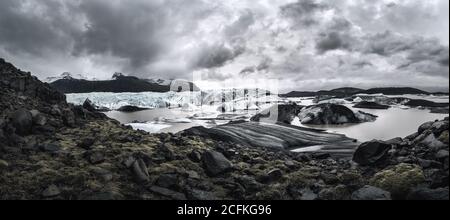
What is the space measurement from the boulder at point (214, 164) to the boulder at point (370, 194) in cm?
426

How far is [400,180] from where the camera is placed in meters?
9.99

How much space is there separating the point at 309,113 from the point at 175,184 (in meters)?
57.1

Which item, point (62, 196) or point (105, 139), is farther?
point (105, 139)

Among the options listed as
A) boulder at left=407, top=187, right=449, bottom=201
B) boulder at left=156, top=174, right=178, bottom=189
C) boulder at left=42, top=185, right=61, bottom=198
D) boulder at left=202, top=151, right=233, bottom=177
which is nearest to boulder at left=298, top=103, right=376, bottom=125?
boulder at left=202, top=151, right=233, bottom=177

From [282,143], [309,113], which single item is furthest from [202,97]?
[282,143]

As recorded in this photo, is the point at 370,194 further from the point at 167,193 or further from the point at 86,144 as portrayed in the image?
the point at 86,144

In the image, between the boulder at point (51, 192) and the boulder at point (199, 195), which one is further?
the boulder at point (199, 195)

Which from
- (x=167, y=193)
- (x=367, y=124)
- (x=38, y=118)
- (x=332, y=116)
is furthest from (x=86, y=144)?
(x=332, y=116)

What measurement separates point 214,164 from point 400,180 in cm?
551

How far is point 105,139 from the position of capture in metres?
15.4

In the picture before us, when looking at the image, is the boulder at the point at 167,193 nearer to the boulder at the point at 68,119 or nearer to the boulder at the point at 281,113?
the boulder at the point at 68,119

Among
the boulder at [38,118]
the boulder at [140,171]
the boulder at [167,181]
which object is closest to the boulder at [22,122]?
the boulder at [38,118]

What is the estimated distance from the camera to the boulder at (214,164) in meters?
12.2
